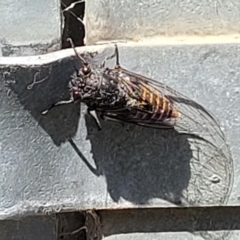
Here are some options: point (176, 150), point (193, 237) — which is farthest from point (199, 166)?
point (193, 237)

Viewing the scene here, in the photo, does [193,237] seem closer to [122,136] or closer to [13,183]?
[122,136]

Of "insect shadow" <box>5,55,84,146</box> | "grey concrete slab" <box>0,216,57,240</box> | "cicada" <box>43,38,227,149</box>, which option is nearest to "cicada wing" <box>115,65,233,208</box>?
"cicada" <box>43,38,227,149</box>

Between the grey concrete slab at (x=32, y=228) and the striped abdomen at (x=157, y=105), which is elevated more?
the striped abdomen at (x=157, y=105)

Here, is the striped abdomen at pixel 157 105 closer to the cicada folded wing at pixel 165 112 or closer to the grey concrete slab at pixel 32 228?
the cicada folded wing at pixel 165 112

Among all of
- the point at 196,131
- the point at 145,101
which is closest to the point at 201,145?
the point at 196,131

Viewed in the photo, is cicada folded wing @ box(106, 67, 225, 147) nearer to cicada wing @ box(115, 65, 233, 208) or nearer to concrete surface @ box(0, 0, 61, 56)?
cicada wing @ box(115, 65, 233, 208)

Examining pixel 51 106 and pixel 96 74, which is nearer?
pixel 51 106

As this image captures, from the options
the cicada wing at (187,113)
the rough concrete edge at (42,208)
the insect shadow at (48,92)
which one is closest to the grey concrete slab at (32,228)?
the rough concrete edge at (42,208)
